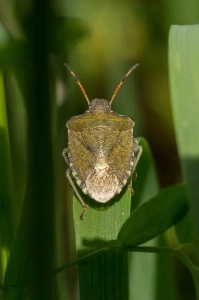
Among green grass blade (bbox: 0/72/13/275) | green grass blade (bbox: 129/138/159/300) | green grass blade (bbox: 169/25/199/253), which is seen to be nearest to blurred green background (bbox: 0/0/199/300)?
green grass blade (bbox: 129/138/159/300)

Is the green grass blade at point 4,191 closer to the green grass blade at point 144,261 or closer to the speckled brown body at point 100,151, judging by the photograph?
the green grass blade at point 144,261

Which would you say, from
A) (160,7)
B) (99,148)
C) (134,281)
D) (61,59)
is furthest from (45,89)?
(160,7)

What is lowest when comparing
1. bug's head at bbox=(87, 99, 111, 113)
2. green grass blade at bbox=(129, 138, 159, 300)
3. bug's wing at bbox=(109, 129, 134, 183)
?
green grass blade at bbox=(129, 138, 159, 300)

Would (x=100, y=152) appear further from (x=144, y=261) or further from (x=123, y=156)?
(x=144, y=261)

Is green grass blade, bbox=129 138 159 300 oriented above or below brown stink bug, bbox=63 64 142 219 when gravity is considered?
below

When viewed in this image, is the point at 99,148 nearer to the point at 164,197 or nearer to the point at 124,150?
the point at 124,150

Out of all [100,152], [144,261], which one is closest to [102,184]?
[100,152]

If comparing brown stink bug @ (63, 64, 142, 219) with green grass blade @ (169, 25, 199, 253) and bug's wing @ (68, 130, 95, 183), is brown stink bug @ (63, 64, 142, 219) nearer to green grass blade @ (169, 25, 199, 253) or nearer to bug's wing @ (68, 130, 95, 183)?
bug's wing @ (68, 130, 95, 183)
